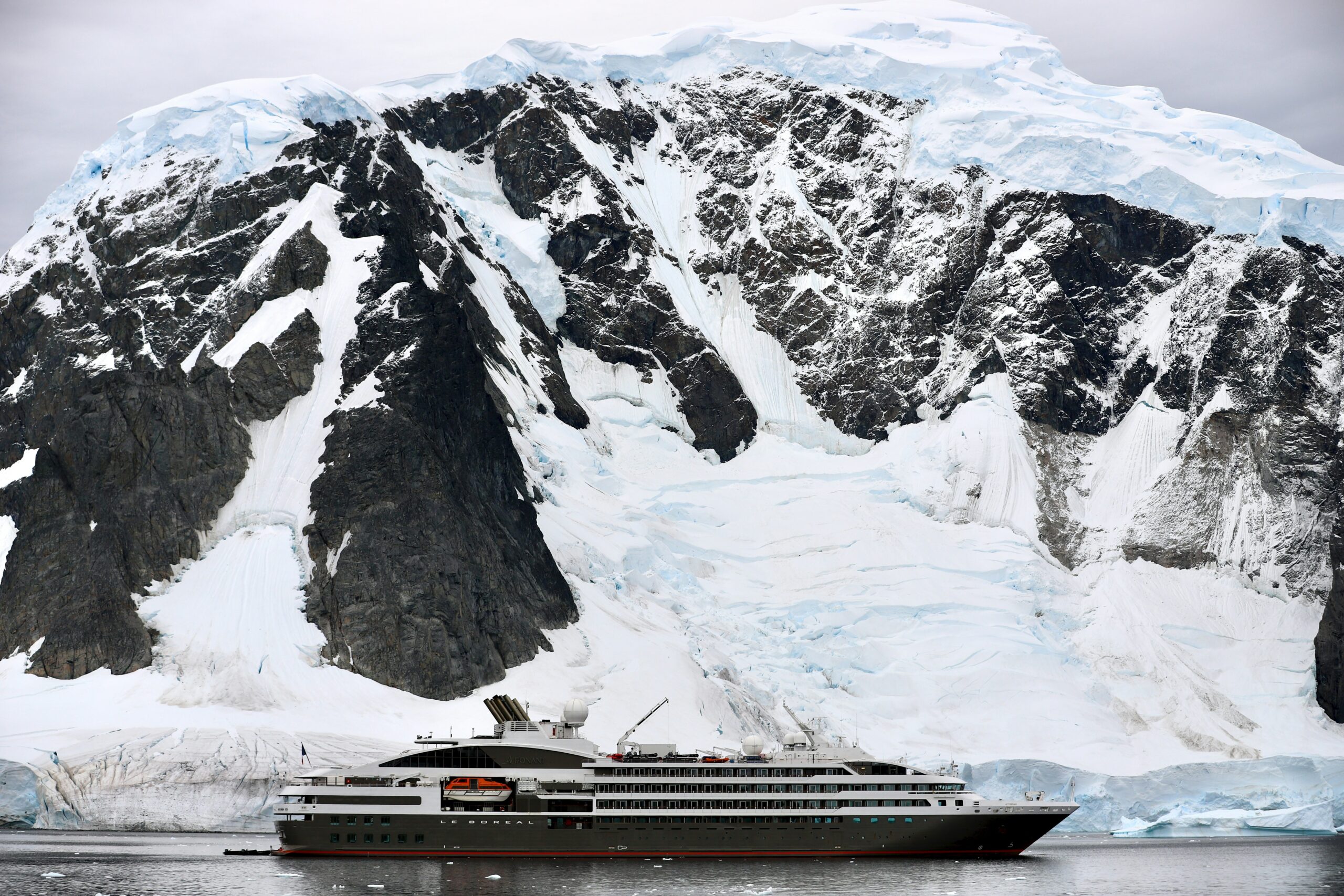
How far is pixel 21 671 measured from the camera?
138625mm

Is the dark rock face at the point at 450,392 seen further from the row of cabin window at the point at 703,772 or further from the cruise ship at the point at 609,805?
the row of cabin window at the point at 703,772

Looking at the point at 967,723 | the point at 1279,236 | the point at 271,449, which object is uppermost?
the point at 1279,236

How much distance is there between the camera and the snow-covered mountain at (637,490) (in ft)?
460

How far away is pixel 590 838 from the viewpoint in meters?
102

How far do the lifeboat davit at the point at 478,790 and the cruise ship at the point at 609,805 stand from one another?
0.07m

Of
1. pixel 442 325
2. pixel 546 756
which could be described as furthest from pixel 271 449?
pixel 546 756

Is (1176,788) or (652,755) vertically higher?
(652,755)

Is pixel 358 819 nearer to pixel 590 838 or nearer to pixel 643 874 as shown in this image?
pixel 590 838

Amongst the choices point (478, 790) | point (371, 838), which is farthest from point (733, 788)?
point (371, 838)

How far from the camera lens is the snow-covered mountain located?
14012 cm

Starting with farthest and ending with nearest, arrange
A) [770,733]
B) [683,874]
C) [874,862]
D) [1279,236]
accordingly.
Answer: [1279,236] < [770,733] < [874,862] < [683,874]

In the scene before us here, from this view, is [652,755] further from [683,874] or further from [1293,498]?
[1293,498]

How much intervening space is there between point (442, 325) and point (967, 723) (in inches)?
2223

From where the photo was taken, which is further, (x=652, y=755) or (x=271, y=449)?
(x=271, y=449)
